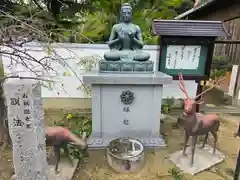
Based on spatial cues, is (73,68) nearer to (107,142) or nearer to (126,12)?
(126,12)

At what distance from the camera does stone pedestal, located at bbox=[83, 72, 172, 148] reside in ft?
9.75

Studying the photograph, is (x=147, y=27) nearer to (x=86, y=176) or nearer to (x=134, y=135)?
(x=134, y=135)

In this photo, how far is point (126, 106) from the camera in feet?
10.4

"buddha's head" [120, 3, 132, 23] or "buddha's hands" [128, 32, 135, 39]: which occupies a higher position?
"buddha's head" [120, 3, 132, 23]

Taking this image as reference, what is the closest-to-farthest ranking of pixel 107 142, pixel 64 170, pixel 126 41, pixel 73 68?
pixel 64 170
pixel 107 142
pixel 126 41
pixel 73 68

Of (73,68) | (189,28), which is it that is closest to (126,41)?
(189,28)

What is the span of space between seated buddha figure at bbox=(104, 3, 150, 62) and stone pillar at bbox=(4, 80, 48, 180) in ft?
5.79

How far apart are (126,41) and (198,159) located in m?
2.19

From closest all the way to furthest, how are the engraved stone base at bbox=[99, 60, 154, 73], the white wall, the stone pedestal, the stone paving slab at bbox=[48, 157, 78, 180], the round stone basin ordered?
1. the stone paving slab at bbox=[48, 157, 78, 180]
2. the round stone basin
3. the stone pedestal
4. the engraved stone base at bbox=[99, 60, 154, 73]
5. the white wall

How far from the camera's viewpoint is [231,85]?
6.05 meters

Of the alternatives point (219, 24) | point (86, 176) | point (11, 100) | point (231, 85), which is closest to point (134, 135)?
point (86, 176)

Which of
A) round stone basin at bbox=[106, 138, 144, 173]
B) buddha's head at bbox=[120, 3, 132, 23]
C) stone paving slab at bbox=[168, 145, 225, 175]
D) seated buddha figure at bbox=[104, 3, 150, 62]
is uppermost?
buddha's head at bbox=[120, 3, 132, 23]

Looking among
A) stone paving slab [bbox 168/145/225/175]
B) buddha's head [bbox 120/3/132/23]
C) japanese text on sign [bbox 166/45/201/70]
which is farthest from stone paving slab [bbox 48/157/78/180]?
japanese text on sign [bbox 166/45/201/70]

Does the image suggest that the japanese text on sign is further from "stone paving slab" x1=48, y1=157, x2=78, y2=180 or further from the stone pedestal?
"stone paving slab" x1=48, y1=157, x2=78, y2=180
